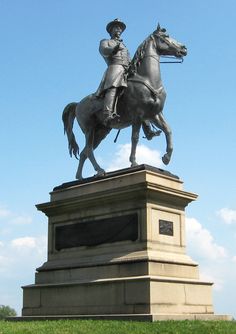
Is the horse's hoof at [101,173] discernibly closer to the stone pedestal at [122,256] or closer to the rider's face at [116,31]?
the stone pedestal at [122,256]

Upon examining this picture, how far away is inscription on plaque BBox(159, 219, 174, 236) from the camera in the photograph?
48.1 feet

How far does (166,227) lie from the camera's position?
48.6ft

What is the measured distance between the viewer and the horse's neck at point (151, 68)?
52.1 ft

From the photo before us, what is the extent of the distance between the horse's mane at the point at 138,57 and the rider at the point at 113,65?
0.25 m

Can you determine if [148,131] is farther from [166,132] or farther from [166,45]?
[166,45]

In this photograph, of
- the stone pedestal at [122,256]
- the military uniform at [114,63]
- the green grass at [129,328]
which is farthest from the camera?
the military uniform at [114,63]

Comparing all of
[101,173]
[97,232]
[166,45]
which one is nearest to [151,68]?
[166,45]

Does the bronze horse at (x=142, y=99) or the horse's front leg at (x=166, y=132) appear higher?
the bronze horse at (x=142, y=99)

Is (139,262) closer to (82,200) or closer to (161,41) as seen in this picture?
(82,200)

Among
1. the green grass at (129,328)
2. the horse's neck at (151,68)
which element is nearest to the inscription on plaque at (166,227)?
the green grass at (129,328)

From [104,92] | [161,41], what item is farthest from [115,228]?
[161,41]

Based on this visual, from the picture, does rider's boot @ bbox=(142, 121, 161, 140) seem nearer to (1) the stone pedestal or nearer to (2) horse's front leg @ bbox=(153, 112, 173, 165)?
(2) horse's front leg @ bbox=(153, 112, 173, 165)

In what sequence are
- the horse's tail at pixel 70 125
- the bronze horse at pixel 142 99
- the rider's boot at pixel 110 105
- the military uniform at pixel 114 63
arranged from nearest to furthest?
the bronze horse at pixel 142 99
the rider's boot at pixel 110 105
the military uniform at pixel 114 63
the horse's tail at pixel 70 125

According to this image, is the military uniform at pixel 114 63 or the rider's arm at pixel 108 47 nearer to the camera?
the military uniform at pixel 114 63
